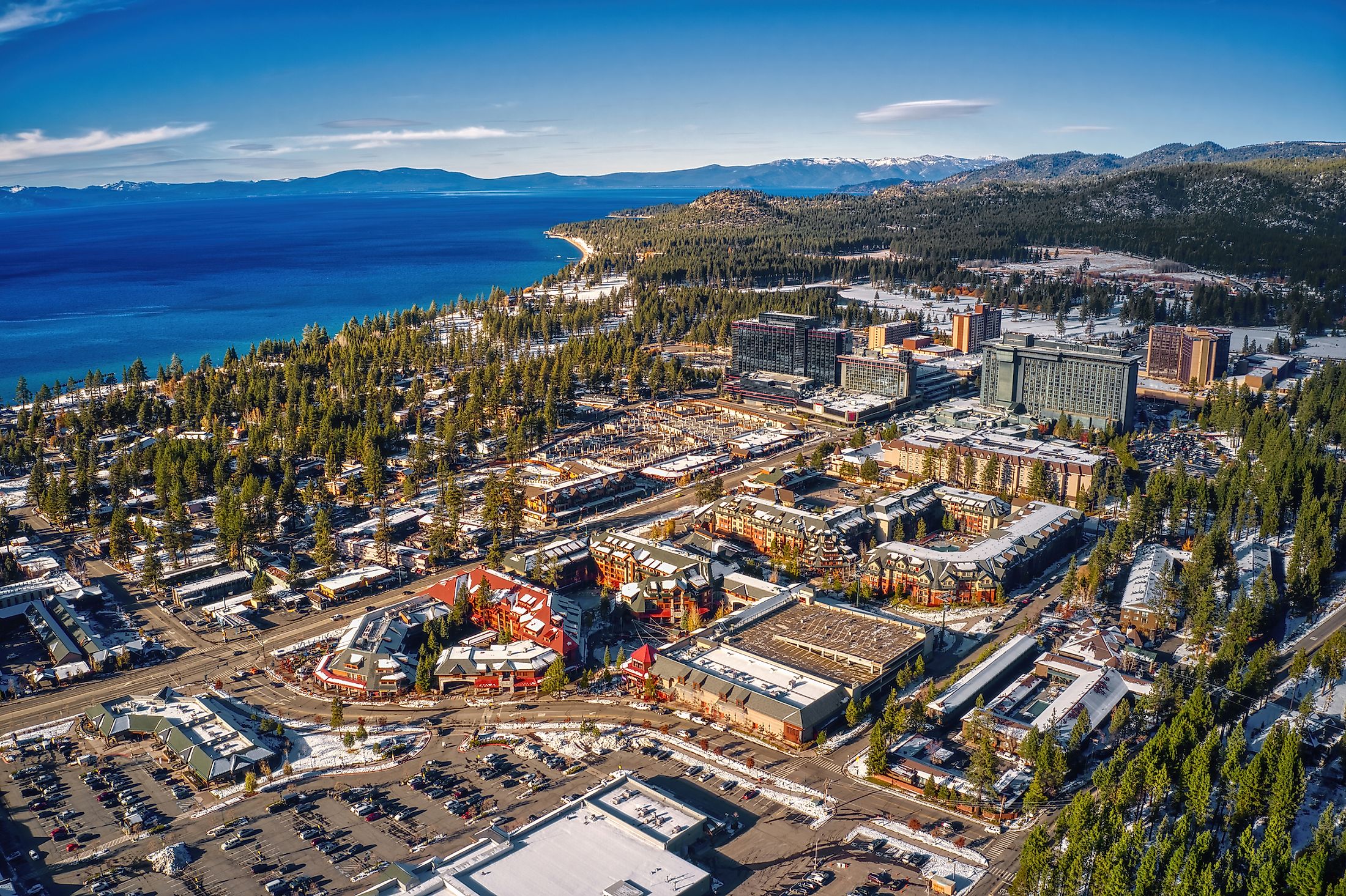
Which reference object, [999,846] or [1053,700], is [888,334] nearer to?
[1053,700]

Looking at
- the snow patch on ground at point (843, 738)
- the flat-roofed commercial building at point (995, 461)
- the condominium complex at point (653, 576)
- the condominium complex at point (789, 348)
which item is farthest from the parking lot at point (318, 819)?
the condominium complex at point (789, 348)

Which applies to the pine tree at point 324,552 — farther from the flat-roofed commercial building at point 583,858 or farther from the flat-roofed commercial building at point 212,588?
the flat-roofed commercial building at point 583,858

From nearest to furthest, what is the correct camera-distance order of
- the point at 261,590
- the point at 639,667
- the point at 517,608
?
the point at 639,667 < the point at 517,608 < the point at 261,590

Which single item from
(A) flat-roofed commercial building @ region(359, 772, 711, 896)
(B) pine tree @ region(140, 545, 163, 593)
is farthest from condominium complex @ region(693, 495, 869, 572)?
(B) pine tree @ region(140, 545, 163, 593)

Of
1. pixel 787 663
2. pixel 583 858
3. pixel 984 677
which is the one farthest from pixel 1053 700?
pixel 583 858

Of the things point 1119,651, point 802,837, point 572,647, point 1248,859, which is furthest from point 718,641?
point 1248,859

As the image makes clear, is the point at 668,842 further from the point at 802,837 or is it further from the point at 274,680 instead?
the point at 274,680
